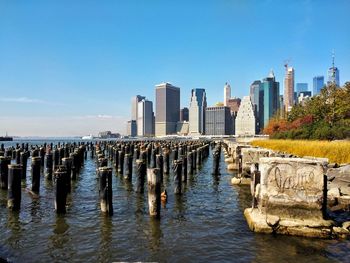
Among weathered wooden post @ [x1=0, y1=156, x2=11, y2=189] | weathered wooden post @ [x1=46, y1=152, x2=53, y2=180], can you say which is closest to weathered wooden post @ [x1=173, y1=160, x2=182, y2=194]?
weathered wooden post @ [x1=0, y1=156, x2=11, y2=189]

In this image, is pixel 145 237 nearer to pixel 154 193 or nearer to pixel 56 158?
pixel 154 193

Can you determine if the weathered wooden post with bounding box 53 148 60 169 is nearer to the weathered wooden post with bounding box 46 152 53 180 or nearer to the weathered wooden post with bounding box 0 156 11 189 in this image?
the weathered wooden post with bounding box 46 152 53 180

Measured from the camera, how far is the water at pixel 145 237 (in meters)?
10.6

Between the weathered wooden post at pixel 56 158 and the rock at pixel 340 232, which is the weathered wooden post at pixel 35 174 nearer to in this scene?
the weathered wooden post at pixel 56 158

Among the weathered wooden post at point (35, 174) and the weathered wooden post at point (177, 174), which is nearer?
the weathered wooden post at point (177, 174)

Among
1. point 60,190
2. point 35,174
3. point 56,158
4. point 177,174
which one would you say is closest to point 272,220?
point 177,174

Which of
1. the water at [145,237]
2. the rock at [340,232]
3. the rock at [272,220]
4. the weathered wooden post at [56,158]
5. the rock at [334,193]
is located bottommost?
the water at [145,237]

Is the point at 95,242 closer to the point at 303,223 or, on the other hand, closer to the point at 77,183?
the point at 303,223

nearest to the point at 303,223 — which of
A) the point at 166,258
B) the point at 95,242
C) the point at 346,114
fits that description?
the point at 166,258

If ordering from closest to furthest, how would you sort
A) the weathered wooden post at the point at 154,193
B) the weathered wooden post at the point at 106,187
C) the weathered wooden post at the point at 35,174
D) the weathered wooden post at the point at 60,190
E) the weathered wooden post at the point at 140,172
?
the weathered wooden post at the point at 154,193 → the weathered wooden post at the point at 106,187 → the weathered wooden post at the point at 60,190 → the weathered wooden post at the point at 140,172 → the weathered wooden post at the point at 35,174

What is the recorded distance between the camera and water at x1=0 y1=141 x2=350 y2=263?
34.9 feet

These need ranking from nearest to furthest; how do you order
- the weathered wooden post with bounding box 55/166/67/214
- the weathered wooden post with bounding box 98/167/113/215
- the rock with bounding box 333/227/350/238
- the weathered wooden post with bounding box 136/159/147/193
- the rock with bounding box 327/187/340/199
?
the rock with bounding box 333/227/350/238 < the weathered wooden post with bounding box 98/167/113/215 < the weathered wooden post with bounding box 55/166/67/214 < the rock with bounding box 327/187/340/199 < the weathered wooden post with bounding box 136/159/147/193

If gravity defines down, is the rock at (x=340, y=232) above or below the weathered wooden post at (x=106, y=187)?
below

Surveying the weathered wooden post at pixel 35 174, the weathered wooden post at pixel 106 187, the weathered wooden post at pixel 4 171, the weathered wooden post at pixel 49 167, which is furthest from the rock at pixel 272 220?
the weathered wooden post at pixel 49 167
